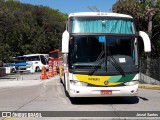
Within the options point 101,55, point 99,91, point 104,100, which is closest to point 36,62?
point 104,100

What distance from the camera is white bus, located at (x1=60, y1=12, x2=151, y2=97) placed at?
1364cm

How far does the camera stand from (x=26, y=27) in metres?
68.3

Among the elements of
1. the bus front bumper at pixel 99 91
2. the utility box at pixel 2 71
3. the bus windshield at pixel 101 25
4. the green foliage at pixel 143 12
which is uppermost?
the green foliage at pixel 143 12

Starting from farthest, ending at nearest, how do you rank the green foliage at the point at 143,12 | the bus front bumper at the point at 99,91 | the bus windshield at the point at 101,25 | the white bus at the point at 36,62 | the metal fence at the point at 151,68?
the white bus at the point at 36,62 → the green foliage at the point at 143,12 → the metal fence at the point at 151,68 → the bus windshield at the point at 101,25 → the bus front bumper at the point at 99,91

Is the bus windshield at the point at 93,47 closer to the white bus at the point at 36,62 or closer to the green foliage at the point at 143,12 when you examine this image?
the green foliage at the point at 143,12

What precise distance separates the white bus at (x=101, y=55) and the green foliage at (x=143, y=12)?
56.5 feet

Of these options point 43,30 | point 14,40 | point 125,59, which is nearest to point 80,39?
point 125,59

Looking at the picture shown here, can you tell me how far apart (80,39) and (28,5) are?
7842 cm

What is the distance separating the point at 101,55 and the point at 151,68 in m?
14.5

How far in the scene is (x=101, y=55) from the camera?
13836mm

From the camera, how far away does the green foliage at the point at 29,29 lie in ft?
201

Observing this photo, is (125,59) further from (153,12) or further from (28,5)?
(28,5)

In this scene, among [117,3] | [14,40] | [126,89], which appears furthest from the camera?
[14,40]

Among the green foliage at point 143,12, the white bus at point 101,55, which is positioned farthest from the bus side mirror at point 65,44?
the green foliage at point 143,12
